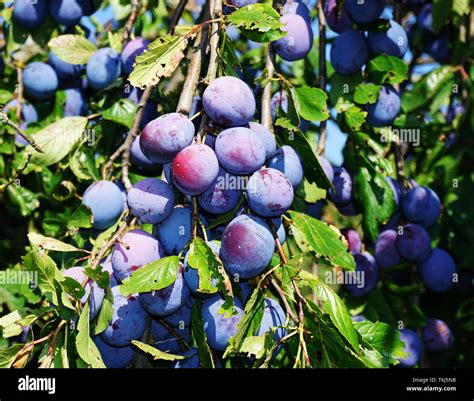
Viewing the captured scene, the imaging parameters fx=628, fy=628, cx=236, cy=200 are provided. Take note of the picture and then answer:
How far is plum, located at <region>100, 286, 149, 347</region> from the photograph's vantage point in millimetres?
1191

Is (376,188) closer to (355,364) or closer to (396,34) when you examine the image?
(396,34)

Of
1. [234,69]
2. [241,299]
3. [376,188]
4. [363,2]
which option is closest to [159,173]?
[234,69]

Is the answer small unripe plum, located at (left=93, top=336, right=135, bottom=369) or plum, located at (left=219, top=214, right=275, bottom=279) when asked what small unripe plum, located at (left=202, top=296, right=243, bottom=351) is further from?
small unripe plum, located at (left=93, top=336, right=135, bottom=369)

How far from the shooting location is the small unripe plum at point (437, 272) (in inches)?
75.0

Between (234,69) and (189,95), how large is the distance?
0.16m

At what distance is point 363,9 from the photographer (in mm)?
1657

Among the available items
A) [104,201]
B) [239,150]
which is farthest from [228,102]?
[104,201]

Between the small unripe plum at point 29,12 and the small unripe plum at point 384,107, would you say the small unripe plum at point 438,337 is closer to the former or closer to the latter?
the small unripe plum at point 384,107

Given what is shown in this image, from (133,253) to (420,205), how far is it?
0.96 meters

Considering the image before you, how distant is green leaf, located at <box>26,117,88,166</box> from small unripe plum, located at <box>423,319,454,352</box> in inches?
48.2


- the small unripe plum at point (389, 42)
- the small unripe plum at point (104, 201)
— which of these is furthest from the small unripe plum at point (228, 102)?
the small unripe plum at point (389, 42)

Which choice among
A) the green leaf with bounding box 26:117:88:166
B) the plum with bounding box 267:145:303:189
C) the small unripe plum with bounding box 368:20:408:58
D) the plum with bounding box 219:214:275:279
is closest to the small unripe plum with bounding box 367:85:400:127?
the small unripe plum with bounding box 368:20:408:58

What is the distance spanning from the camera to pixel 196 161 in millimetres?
1155

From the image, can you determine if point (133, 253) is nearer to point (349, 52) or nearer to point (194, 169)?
point (194, 169)
